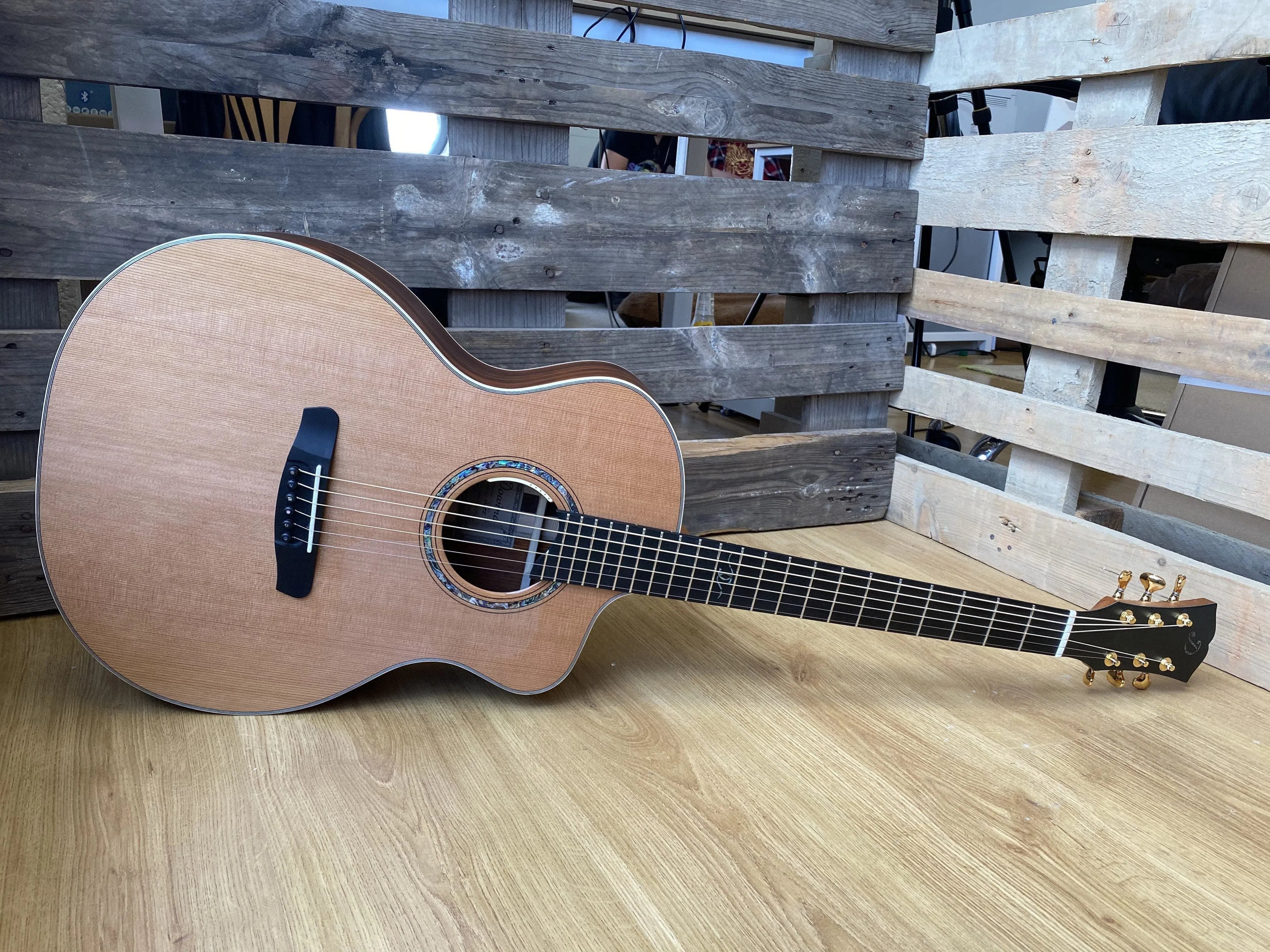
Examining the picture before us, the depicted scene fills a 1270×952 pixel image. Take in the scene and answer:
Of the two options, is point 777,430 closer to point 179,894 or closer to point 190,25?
point 190,25

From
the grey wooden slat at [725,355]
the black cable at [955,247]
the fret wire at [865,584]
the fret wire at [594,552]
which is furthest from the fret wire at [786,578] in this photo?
the black cable at [955,247]

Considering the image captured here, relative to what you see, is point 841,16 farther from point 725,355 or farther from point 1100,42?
point 725,355

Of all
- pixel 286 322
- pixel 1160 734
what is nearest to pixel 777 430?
pixel 1160 734

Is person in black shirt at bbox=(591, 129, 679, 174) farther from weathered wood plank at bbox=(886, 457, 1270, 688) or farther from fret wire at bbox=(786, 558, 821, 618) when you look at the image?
fret wire at bbox=(786, 558, 821, 618)

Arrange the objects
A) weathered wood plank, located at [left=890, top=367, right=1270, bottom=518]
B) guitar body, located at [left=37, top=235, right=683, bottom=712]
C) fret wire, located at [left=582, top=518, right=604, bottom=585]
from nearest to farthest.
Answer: guitar body, located at [left=37, top=235, right=683, bottom=712] < fret wire, located at [left=582, top=518, right=604, bottom=585] < weathered wood plank, located at [left=890, top=367, right=1270, bottom=518]

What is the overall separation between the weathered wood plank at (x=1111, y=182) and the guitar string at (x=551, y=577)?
582 mm

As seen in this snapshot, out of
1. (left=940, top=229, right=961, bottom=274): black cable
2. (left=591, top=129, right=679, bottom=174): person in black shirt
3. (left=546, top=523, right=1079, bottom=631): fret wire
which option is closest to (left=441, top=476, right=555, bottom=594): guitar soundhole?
(left=546, top=523, right=1079, bottom=631): fret wire

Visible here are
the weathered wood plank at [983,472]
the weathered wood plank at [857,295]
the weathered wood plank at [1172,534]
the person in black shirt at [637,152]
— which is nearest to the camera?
the weathered wood plank at [1172,534]

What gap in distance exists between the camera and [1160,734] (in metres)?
1.13

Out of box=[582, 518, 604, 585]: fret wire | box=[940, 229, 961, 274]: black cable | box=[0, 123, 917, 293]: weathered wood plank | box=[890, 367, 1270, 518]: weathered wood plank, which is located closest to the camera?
box=[582, 518, 604, 585]: fret wire

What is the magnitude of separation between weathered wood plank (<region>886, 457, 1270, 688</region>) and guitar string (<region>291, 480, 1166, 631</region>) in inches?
8.1

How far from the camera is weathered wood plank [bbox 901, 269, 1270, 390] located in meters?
1.24

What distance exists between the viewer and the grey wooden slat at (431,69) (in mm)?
1116

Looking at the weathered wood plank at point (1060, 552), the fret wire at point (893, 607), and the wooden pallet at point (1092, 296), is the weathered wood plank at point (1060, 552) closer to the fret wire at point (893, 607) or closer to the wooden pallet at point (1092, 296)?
the wooden pallet at point (1092, 296)
